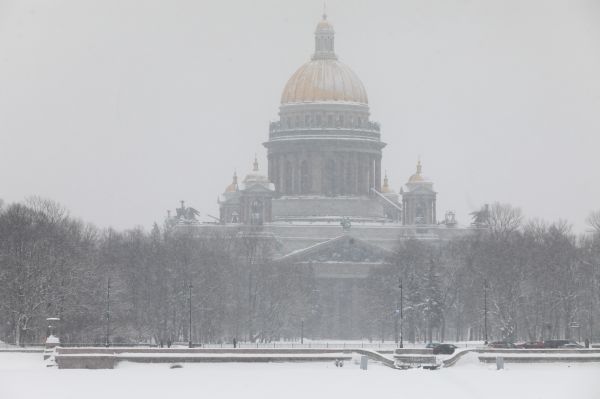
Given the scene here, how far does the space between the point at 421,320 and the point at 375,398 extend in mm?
53947

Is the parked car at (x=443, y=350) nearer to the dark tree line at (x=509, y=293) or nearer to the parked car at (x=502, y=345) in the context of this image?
the parked car at (x=502, y=345)

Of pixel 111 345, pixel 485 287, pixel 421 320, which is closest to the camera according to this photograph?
pixel 111 345

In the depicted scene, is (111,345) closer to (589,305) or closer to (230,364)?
(230,364)

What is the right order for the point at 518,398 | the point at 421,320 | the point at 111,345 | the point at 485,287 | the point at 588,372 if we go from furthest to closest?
the point at 421,320, the point at 485,287, the point at 111,345, the point at 588,372, the point at 518,398

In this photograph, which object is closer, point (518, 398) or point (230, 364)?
point (518, 398)

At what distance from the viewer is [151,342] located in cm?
17800

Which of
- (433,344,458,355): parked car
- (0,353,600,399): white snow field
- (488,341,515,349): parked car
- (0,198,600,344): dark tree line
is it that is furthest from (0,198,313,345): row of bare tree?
(488,341,515,349): parked car

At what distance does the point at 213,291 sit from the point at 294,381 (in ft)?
157

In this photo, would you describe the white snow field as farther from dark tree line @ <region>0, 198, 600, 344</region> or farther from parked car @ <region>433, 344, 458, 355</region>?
dark tree line @ <region>0, 198, 600, 344</region>

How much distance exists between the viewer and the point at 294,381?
143000 millimetres

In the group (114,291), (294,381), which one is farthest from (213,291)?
(294,381)

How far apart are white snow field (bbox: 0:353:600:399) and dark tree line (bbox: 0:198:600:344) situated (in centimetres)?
1626

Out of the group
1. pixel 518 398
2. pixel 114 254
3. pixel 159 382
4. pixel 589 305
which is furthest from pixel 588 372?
pixel 114 254

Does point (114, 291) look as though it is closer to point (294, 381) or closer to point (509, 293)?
point (509, 293)
